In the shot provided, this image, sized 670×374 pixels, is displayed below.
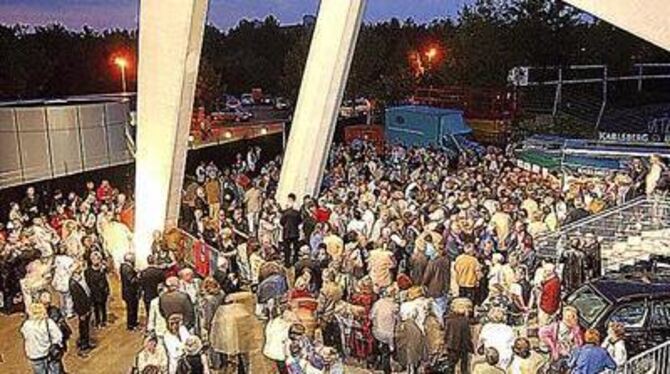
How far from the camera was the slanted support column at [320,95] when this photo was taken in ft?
74.2

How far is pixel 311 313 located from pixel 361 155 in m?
18.4

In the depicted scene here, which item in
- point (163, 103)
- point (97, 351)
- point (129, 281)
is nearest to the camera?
point (97, 351)

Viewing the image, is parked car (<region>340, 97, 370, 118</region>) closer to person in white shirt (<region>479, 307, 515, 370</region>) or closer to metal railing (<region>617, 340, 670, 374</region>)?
person in white shirt (<region>479, 307, 515, 370</region>)

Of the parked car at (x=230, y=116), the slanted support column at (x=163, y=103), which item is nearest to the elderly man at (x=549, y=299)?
the slanted support column at (x=163, y=103)

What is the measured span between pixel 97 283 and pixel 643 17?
31.6ft

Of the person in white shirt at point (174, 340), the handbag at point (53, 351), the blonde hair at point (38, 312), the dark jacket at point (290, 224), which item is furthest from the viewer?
the dark jacket at point (290, 224)

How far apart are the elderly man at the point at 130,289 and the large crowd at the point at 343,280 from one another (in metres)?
0.04

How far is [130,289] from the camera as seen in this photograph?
1491 centimetres

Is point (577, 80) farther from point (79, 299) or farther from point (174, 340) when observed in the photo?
point (174, 340)

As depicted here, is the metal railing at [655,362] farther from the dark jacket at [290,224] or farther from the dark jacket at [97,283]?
the dark jacket at [290,224]

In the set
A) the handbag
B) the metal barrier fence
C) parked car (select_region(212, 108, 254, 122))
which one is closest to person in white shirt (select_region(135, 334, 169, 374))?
the handbag

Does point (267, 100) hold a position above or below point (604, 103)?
below

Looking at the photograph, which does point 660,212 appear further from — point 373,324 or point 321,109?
point 321,109

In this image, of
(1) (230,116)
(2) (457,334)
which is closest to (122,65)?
(1) (230,116)
